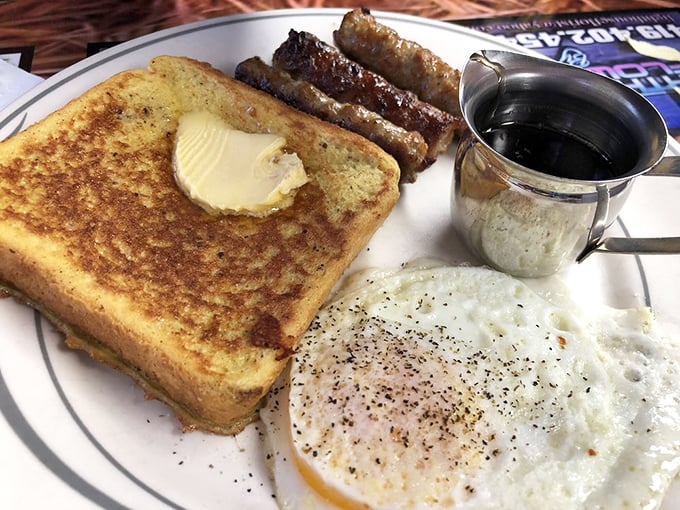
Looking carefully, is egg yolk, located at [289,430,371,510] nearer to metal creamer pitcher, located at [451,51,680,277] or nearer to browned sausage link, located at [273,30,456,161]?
metal creamer pitcher, located at [451,51,680,277]

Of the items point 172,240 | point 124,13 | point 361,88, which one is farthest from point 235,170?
point 124,13

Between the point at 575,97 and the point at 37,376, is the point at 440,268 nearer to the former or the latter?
the point at 575,97

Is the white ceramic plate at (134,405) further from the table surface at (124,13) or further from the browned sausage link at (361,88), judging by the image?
the table surface at (124,13)

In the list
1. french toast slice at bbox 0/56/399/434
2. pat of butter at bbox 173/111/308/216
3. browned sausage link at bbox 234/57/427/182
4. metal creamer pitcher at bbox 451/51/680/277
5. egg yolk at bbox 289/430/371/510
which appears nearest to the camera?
egg yolk at bbox 289/430/371/510

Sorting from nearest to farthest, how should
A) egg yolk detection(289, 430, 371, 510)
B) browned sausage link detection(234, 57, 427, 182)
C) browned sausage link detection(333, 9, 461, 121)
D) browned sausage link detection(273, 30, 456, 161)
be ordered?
egg yolk detection(289, 430, 371, 510) < browned sausage link detection(234, 57, 427, 182) < browned sausage link detection(273, 30, 456, 161) < browned sausage link detection(333, 9, 461, 121)

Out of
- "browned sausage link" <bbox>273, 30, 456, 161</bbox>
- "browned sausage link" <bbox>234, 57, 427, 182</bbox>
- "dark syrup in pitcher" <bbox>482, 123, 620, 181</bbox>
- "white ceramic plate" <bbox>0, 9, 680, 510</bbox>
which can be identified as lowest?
"white ceramic plate" <bbox>0, 9, 680, 510</bbox>

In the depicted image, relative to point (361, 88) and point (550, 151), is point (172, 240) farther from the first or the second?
point (550, 151)

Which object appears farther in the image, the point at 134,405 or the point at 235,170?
the point at 235,170

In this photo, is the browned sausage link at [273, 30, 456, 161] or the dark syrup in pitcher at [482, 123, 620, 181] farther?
the browned sausage link at [273, 30, 456, 161]

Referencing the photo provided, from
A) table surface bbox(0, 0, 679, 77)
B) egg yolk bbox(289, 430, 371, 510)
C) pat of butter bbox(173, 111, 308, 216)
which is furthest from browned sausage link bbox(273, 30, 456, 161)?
egg yolk bbox(289, 430, 371, 510)
